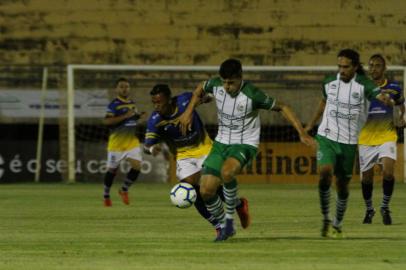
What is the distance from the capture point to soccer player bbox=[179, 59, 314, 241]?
11.7m

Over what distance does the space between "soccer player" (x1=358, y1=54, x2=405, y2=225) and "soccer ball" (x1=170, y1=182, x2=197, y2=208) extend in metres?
3.21

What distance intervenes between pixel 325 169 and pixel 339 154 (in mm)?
277

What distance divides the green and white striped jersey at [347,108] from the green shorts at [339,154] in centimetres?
6

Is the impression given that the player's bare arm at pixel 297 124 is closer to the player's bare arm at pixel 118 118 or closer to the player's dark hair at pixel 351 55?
the player's dark hair at pixel 351 55

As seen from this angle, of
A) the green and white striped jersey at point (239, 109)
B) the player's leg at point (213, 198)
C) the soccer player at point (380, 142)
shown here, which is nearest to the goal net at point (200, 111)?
the soccer player at point (380, 142)

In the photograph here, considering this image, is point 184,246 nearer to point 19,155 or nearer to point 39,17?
point 19,155

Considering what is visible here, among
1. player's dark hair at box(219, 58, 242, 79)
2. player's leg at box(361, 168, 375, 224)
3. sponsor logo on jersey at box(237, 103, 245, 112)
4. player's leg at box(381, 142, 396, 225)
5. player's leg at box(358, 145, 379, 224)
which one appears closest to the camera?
player's dark hair at box(219, 58, 242, 79)

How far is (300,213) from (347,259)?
23.1 ft

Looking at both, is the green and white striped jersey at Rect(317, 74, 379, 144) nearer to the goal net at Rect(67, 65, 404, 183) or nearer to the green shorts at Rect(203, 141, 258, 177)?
the green shorts at Rect(203, 141, 258, 177)

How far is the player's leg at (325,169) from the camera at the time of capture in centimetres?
1210

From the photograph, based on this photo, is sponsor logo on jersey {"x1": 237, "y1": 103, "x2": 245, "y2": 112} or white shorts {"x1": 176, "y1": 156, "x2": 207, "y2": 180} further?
white shorts {"x1": 176, "y1": 156, "x2": 207, "y2": 180}

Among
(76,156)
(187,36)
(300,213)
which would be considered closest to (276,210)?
(300,213)

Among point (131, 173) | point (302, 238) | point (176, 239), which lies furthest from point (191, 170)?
point (131, 173)

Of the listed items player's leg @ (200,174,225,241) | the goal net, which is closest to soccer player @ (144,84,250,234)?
player's leg @ (200,174,225,241)
